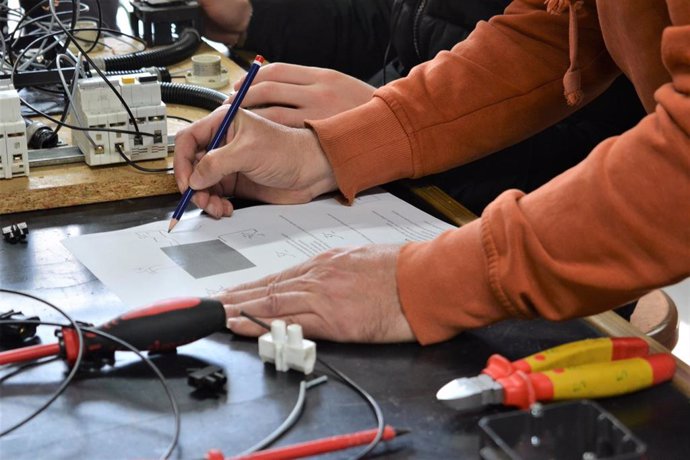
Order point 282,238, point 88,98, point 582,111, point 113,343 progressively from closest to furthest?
1. point 113,343
2. point 282,238
3. point 88,98
4. point 582,111

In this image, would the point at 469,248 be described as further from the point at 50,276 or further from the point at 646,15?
the point at 50,276

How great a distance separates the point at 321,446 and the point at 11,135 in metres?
0.63

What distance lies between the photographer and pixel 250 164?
1.11m

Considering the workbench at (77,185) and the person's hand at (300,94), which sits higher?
the person's hand at (300,94)

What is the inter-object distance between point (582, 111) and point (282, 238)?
1.96ft

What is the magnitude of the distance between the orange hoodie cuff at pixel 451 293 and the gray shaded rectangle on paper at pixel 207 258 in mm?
206

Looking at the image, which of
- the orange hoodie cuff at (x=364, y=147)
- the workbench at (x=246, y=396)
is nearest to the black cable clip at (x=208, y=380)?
the workbench at (x=246, y=396)

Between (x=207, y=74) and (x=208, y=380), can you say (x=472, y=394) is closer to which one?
(x=208, y=380)

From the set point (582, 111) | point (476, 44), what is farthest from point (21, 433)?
point (582, 111)

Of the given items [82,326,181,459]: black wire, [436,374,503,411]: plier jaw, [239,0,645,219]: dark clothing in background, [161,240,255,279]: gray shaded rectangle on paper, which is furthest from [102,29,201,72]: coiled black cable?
[436,374,503,411]: plier jaw

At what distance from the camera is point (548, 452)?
652 mm

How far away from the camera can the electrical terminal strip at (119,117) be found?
1.16m

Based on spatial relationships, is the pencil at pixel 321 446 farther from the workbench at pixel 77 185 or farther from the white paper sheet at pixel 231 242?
the workbench at pixel 77 185

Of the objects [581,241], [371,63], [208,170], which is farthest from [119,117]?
[371,63]
